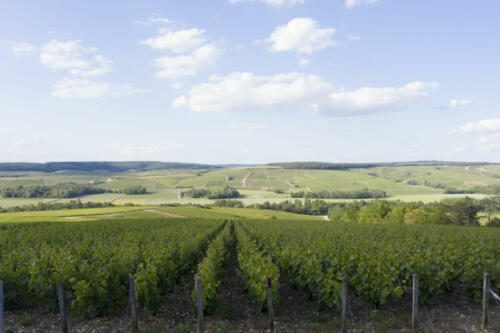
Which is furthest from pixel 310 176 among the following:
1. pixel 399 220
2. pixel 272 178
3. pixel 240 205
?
pixel 399 220

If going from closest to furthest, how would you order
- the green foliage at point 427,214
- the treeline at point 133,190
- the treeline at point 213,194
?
the green foliage at point 427,214 < the treeline at point 213,194 < the treeline at point 133,190

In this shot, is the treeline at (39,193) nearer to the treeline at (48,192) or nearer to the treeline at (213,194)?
the treeline at (48,192)

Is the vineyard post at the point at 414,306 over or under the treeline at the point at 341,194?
over

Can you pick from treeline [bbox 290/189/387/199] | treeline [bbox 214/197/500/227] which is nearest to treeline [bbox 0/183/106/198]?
treeline [bbox 214/197/500/227]

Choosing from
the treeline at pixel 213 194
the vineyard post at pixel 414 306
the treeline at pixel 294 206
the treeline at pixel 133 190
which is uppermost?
the vineyard post at pixel 414 306

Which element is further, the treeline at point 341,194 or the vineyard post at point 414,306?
the treeline at point 341,194

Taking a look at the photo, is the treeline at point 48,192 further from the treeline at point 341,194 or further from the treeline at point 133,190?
the treeline at point 341,194

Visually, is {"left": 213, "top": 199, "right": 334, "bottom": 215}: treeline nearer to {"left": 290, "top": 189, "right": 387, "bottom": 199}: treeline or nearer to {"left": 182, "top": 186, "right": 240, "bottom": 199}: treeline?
{"left": 182, "top": 186, "right": 240, "bottom": 199}: treeline

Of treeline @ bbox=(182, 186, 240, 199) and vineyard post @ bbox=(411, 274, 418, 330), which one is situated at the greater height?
vineyard post @ bbox=(411, 274, 418, 330)

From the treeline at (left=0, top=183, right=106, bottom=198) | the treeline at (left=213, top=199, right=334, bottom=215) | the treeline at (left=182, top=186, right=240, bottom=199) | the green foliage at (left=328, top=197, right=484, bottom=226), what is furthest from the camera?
the treeline at (left=182, top=186, right=240, bottom=199)

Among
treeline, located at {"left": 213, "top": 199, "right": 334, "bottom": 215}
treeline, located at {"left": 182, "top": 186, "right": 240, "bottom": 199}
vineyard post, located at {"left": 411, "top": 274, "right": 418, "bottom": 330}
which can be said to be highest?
vineyard post, located at {"left": 411, "top": 274, "right": 418, "bottom": 330}

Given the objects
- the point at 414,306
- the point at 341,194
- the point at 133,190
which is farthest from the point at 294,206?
the point at 414,306

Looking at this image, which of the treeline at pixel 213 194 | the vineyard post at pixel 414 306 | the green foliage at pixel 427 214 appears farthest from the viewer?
the treeline at pixel 213 194

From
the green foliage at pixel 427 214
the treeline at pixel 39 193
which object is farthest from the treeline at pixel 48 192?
the green foliage at pixel 427 214
